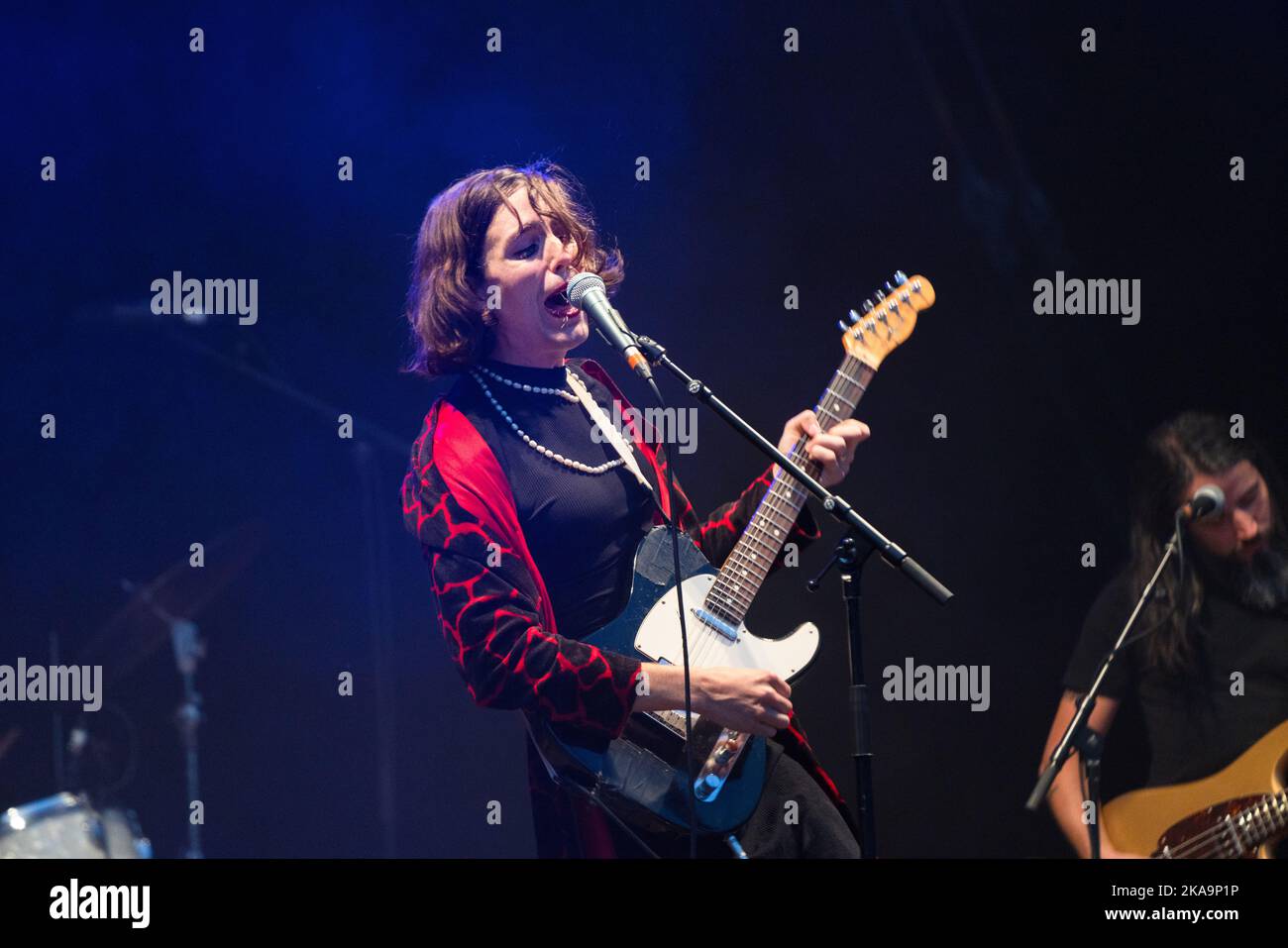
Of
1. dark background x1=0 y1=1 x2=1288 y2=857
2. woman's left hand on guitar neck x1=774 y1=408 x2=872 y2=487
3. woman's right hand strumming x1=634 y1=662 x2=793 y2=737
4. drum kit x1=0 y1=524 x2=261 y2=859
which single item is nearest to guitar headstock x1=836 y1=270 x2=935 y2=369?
woman's left hand on guitar neck x1=774 y1=408 x2=872 y2=487

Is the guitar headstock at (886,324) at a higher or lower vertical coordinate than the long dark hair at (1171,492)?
higher

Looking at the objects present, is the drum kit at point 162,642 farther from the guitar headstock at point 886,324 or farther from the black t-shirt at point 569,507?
the guitar headstock at point 886,324

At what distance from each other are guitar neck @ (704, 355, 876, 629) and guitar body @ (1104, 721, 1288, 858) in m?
1.23

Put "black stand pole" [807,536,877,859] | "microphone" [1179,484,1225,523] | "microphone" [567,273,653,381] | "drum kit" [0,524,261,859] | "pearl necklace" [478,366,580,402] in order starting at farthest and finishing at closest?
"microphone" [1179,484,1225,523] < "drum kit" [0,524,261,859] < "pearl necklace" [478,366,580,402] < "black stand pole" [807,536,877,859] < "microphone" [567,273,653,381]

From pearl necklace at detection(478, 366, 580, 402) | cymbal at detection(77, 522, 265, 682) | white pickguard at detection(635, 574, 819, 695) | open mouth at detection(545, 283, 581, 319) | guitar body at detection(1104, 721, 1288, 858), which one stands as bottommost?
guitar body at detection(1104, 721, 1288, 858)

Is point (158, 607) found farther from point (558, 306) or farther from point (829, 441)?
point (829, 441)

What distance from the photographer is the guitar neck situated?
2.95m

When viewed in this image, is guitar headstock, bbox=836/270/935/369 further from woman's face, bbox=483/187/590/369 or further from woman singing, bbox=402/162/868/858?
woman's face, bbox=483/187/590/369

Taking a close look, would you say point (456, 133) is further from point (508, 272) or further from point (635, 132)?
point (508, 272)

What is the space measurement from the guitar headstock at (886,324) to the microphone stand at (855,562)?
349 mm

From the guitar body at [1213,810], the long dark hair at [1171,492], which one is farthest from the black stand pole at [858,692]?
the long dark hair at [1171,492]

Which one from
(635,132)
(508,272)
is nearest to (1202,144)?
(635,132)

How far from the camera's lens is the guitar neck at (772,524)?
2.95 m
